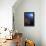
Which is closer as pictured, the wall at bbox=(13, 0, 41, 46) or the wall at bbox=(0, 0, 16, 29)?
the wall at bbox=(0, 0, 16, 29)

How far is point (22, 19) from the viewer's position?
5582 mm

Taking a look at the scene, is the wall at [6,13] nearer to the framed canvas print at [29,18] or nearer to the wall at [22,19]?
the wall at [22,19]

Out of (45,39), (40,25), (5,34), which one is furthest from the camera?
(40,25)

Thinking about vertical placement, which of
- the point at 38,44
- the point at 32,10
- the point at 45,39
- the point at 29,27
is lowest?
the point at 38,44

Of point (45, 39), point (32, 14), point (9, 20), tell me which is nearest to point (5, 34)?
point (9, 20)

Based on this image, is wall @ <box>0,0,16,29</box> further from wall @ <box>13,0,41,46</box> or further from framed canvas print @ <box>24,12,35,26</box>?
framed canvas print @ <box>24,12,35,26</box>

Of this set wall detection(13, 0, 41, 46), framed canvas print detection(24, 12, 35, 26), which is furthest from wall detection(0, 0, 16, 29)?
Answer: framed canvas print detection(24, 12, 35, 26)

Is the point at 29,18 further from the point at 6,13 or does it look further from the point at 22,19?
the point at 6,13

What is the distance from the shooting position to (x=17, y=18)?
18.4 ft

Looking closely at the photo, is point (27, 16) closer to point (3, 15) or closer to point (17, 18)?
point (17, 18)

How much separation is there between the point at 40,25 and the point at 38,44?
935 millimetres

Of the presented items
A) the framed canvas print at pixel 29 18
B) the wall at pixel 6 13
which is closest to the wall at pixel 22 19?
the framed canvas print at pixel 29 18

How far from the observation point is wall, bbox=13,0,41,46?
216 inches

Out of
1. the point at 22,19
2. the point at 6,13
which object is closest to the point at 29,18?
the point at 22,19
